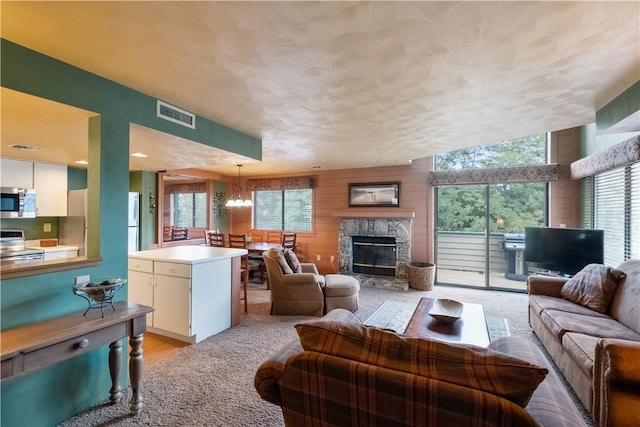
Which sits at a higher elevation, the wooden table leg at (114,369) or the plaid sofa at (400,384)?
the plaid sofa at (400,384)

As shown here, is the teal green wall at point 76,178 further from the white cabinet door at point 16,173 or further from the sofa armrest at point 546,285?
the sofa armrest at point 546,285

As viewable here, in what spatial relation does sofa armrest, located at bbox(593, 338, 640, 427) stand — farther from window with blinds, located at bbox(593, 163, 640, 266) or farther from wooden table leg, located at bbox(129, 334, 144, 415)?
wooden table leg, located at bbox(129, 334, 144, 415)

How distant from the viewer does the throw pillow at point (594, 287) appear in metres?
2.70

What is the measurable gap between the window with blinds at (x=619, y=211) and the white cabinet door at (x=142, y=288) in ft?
18.4

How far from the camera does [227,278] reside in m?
3.50

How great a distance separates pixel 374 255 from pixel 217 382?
427 centimetres

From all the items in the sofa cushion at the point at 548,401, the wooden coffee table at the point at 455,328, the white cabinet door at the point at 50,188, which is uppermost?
the white cabinet door at the point at 50,188

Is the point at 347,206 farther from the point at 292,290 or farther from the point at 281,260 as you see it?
the point at 292,290

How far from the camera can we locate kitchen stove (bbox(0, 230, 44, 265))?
3723 millimetres

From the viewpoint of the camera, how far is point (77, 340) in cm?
168

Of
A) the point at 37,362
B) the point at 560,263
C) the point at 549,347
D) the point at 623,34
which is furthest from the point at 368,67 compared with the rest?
the point at 560,263

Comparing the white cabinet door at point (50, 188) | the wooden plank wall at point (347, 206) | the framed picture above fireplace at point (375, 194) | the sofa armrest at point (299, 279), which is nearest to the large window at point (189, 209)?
the wooden plank wall at point (347, 206)

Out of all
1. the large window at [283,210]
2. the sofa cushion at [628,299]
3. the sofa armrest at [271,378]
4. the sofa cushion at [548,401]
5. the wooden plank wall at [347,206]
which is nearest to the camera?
the sofa cushion at [548,401]

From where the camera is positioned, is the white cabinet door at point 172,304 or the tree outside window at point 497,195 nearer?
the white cabinet door at point 172,304
